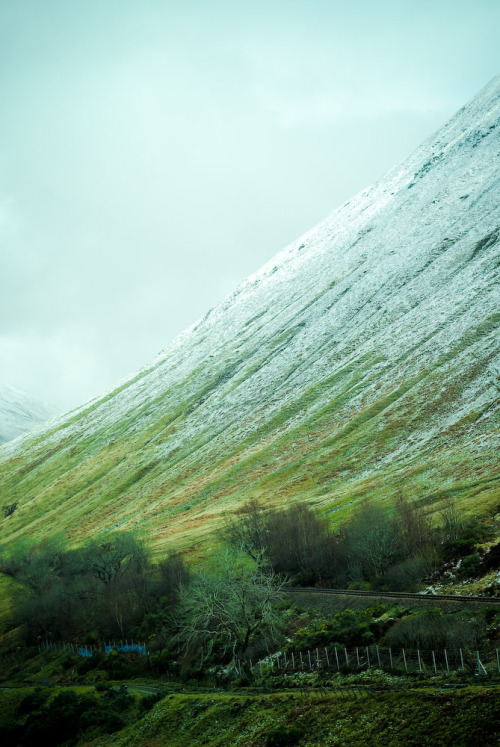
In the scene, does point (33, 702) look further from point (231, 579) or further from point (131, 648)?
point (231, 579)

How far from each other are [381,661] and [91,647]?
49.6 meters

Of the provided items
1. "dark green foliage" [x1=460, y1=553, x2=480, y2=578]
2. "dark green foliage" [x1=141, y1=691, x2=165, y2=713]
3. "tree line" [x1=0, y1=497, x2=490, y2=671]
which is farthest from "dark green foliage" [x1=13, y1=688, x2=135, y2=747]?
"dark green foliage" [x1=460, y1=553, x2=480, y2=578]

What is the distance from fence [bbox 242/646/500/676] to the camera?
32531 millimetres

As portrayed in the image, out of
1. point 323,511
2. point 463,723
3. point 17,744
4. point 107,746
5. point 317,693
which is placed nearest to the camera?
point 463,723

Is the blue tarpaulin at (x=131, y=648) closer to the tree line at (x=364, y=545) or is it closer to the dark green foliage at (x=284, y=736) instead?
the tree line at (x=364, y=545)

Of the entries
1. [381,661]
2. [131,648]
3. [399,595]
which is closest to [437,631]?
[381,661]

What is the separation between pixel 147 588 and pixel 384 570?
3429cm

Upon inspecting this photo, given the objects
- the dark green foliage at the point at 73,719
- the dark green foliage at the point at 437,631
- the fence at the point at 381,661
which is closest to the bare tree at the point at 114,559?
the dark green foliage at the point at 73,719

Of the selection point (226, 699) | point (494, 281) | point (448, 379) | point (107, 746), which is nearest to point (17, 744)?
point (107, 746)

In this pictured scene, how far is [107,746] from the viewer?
4397 centimetres

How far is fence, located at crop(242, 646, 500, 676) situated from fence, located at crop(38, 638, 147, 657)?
70.7 ft

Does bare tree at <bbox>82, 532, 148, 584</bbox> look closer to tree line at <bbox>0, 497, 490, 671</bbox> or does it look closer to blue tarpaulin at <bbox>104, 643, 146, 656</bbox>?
tree line at <bbox>0, 497, 490, 671</bbox>

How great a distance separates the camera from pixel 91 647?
72750 mm

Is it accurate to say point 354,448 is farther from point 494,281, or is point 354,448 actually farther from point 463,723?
point 463,723
